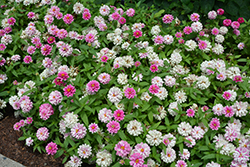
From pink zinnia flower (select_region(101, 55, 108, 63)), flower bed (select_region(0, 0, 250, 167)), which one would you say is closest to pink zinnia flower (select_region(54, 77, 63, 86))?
flower bed (select_region(0, 0, 250, 167))

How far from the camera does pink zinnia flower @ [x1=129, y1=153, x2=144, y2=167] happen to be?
2232 millimetres

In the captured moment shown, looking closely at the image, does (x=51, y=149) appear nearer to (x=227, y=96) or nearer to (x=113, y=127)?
(x=113, y=127)

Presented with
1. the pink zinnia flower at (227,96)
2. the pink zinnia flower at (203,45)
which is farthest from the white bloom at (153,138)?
the pink zinnia flower at (203,45)

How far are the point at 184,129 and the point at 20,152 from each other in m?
2.36

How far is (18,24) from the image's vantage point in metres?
3.85

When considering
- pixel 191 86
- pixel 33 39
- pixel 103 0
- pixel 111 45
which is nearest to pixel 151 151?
pixel 191 86

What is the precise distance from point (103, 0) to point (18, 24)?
66.7 inches

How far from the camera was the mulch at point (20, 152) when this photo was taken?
9.29 ft

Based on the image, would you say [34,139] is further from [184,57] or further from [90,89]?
[184,57]

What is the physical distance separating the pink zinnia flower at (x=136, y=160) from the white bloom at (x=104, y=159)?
0.34 metres

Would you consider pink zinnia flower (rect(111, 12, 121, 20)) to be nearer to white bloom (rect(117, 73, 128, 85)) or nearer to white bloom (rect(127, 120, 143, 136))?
white bloom (rect(117, 73, 128, 85))

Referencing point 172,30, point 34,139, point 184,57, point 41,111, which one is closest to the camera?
point 41,111

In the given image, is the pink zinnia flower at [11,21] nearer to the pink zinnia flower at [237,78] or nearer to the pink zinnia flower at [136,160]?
the pink zinnia flower at [136,160]

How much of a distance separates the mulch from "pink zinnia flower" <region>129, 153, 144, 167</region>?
2.81ft
